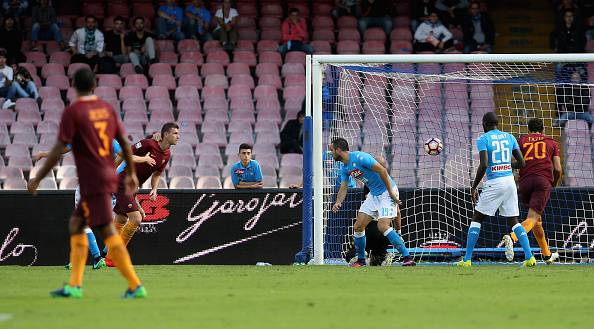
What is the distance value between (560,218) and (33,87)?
11141mm

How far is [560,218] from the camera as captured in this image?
1644 centimetres

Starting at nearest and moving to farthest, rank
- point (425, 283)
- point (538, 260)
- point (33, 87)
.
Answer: point (425, 283) < point (538, 260) < point (33, 87)

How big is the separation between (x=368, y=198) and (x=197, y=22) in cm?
1063

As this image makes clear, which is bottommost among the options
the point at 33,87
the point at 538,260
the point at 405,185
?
the point at 538,260

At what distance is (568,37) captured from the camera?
22234mm

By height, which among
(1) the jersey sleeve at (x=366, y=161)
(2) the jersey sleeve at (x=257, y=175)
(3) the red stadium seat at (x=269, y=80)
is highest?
(3) the red stadium seat at (x=269, y=80)

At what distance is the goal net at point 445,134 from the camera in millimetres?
16344

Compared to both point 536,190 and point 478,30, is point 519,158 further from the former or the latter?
point 478,30

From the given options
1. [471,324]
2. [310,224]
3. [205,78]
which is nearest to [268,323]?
[471,324]

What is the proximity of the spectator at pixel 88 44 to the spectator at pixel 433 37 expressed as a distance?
669cm

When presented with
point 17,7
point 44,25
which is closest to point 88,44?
point 44,25

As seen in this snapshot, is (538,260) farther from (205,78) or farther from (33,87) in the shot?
(33,87)

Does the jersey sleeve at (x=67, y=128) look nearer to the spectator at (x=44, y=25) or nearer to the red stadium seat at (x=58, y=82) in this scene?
the red stadium seat at (x=58, y=82)

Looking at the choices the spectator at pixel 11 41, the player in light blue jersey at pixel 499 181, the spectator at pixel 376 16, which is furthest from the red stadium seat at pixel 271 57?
the player in light blue jersey at pixel 499 181
